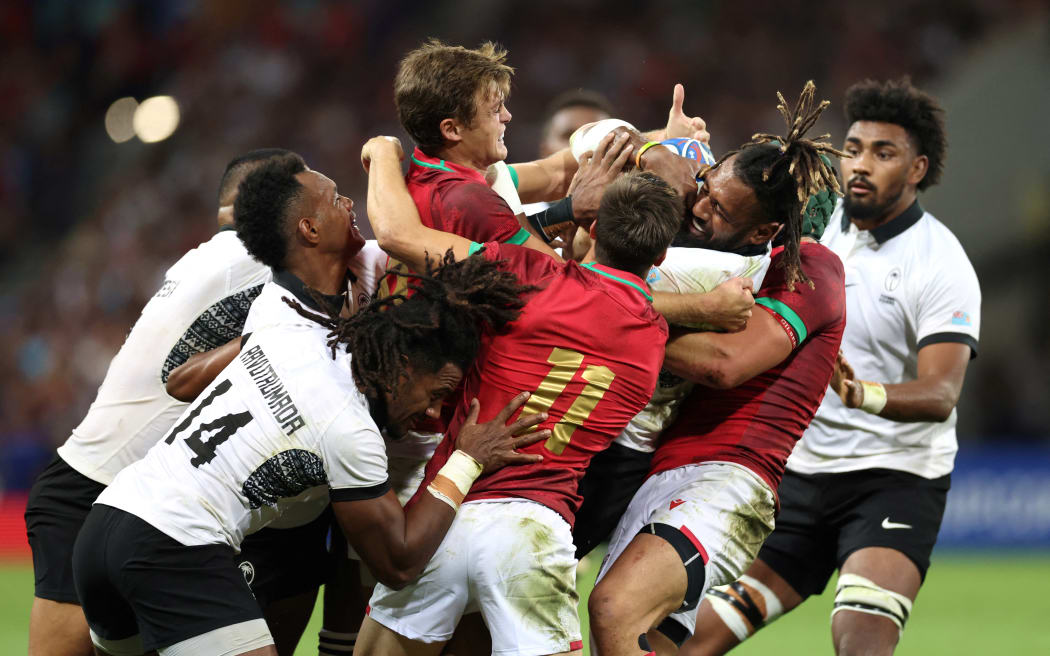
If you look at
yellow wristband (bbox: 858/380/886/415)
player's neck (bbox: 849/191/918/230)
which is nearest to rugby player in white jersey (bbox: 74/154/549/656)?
yellow wristband (bbox: 858/380/886/415)

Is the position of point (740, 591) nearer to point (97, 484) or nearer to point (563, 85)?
point (97, 484)

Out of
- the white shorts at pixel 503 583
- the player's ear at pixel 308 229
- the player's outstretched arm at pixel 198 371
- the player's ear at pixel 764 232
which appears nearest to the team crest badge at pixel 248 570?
the player's outstretched arm at pixel 198 371

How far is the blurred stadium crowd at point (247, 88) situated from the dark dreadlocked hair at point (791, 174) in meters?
9.27

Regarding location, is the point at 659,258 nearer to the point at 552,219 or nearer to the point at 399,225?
the point at 552,219

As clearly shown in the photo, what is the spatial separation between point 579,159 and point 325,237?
1234mm

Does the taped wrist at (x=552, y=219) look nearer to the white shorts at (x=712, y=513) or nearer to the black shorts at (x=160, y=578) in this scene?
the white shorts at (x=712, y=513)

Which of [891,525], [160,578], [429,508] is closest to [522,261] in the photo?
[429,508]

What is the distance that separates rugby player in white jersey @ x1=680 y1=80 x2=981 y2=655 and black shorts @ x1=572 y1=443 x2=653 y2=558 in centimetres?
116

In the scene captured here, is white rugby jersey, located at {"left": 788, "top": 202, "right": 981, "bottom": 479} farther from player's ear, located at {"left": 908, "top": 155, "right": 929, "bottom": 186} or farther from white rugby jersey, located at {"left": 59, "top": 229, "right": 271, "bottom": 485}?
white rugby jersey, located at {"left": 59, "top": 229, "right": 271, "bottom": 485}

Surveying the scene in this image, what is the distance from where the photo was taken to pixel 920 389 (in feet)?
18.3

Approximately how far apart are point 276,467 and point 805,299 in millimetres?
2049

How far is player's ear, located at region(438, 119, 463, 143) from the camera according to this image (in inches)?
179

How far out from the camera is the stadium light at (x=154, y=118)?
53.7ft

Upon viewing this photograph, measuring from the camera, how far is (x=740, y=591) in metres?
5.86
